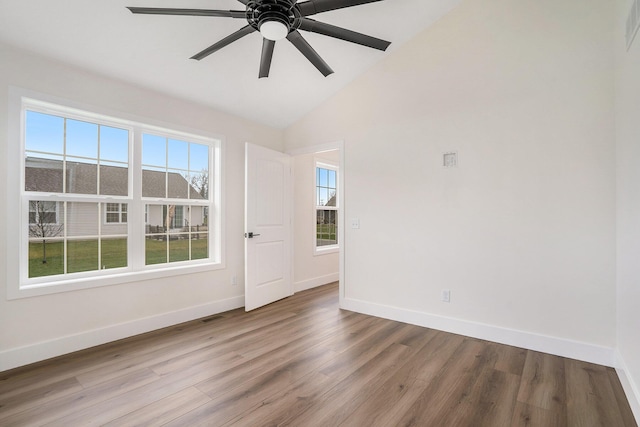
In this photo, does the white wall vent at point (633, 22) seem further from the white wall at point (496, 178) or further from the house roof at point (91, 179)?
the house roof at point (91, 179)

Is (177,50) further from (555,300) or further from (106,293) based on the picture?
(555,300)

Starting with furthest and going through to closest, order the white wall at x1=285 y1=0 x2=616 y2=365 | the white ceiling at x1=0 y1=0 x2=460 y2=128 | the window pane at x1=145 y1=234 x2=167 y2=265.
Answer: the window pane at x1=145 y1=234 x2=167 y2=265 < the white wall at x1=285 y1=0 x2=616 y2=365 < the white ceiling at x1=0 y1=0 x2=460 y2=128

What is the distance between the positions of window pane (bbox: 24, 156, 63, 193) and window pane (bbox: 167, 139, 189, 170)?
1029 millimetres

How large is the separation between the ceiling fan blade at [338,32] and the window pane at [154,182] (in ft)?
7.77

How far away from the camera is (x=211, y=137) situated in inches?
150

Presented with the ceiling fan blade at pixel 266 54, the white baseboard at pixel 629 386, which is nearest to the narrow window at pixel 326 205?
the ceiling fan blade at pixel 266 54

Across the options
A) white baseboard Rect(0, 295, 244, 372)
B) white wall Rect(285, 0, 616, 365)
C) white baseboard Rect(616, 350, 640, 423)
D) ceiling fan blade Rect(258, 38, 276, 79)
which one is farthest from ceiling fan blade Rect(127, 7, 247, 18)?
white baseboard Rect(616, 350, 640, 423)

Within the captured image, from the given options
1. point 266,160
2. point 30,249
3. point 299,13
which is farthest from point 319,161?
point 30,249

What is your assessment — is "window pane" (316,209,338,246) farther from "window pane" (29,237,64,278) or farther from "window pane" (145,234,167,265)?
"window pane" (29,237,64,278)

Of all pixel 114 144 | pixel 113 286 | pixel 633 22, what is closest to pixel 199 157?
pixel 114 144

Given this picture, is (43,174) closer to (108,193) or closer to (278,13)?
(108,193)

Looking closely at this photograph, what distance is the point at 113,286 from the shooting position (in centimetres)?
297

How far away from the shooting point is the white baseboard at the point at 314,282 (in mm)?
4877

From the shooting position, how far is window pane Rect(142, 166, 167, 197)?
3344mm
